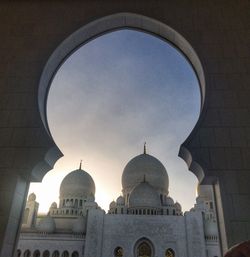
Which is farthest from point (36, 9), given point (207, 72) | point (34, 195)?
point (34, 195)

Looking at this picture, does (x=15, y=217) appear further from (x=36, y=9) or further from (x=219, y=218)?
(x=36, y=9)

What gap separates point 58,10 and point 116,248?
1487cm

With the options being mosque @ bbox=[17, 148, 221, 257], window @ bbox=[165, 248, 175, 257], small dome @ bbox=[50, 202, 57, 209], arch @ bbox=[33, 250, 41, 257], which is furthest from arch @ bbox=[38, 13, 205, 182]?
small dome @ bbox=[50, 202, 57, 209]

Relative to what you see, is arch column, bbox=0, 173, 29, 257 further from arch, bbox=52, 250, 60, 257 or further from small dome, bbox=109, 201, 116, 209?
small dome, bbox=109, 201, 116, 209

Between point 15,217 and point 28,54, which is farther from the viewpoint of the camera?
point 28,54

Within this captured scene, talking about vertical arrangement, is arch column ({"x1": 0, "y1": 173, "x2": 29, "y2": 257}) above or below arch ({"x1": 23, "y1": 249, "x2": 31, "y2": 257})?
below

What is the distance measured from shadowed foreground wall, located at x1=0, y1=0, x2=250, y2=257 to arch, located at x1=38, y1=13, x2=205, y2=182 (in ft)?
0.14

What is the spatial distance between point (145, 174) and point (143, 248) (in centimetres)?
561

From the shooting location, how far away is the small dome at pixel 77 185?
2106 centimetres

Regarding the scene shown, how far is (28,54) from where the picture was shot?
109 inches

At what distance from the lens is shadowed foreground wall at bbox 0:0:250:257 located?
6.68ft

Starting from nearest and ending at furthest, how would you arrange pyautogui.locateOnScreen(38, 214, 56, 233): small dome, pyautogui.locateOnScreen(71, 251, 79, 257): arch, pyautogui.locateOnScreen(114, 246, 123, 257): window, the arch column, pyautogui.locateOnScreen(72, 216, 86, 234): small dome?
the arch column < pyautogui.locateOnScreen(114, 246, 123, 257): window < pyautogui.locateOnScreen(71, 251, 79, 257): arch < pyautogui.locateOnScreen(72, 216, 86, 234): small dome < pyautogui.locateOnScreen(38, 214, 56, 233): small dome

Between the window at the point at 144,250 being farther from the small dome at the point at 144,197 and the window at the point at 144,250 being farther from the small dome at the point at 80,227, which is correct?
the small dome at the point at 80,227

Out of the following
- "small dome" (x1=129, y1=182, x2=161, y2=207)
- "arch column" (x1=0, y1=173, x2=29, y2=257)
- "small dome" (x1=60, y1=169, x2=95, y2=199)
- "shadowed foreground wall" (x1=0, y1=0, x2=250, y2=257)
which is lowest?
"arch column" (x1=0, y1=173, x2=29, y2=257)
